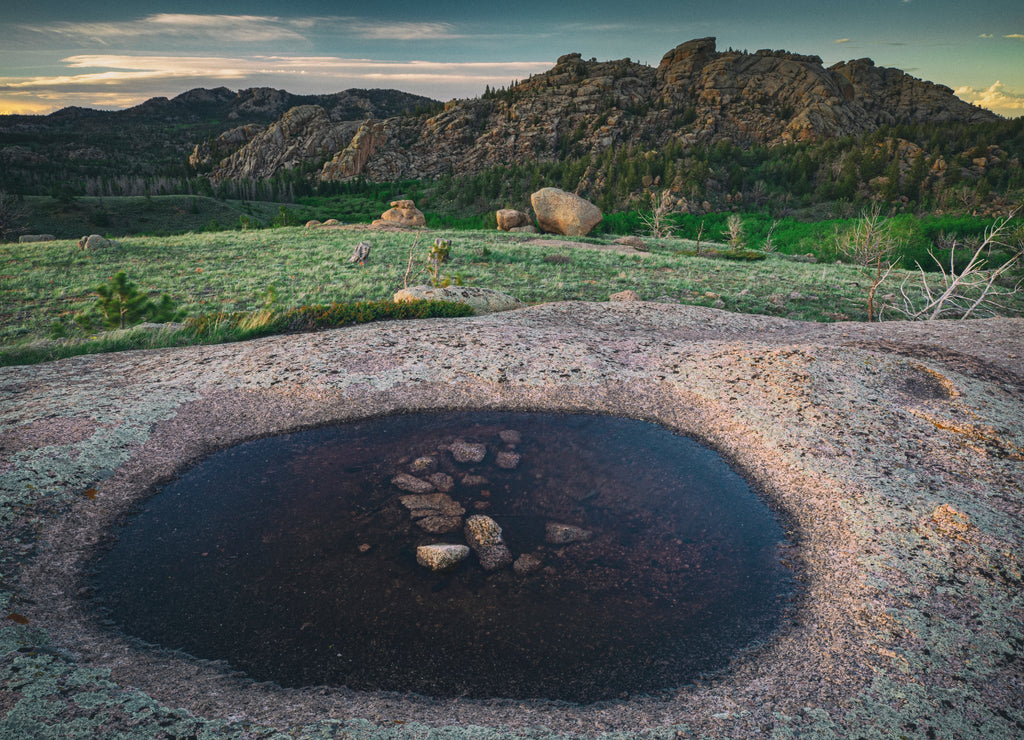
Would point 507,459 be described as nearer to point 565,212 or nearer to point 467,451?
point 467,451

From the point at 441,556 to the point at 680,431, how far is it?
499 centimetres

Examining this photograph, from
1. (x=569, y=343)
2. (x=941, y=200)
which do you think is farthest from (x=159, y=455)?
(x=941, y=200)

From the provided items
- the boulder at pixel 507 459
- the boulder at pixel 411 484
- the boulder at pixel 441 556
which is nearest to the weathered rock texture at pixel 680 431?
the boulder at pixel 441 556

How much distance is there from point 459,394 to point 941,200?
8902 cm

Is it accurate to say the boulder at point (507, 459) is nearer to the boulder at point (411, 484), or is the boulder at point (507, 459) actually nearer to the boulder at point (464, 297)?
the boulder at point (411, 484)

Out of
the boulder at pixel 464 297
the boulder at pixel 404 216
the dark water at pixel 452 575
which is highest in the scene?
the boulder at pixel 404 216

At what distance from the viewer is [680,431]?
29.3 feet

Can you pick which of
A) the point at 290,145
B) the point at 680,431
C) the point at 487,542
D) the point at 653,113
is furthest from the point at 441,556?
the point at 290,145

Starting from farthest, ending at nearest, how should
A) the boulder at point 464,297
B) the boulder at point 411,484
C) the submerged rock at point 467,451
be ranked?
the boulder at point 464,297 → the submerged rock at point 467,451 → the boulder at point 411,484

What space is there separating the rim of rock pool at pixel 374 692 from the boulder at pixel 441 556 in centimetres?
154

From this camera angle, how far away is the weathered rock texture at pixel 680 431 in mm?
3949

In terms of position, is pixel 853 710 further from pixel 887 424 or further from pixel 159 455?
pixel 159 455

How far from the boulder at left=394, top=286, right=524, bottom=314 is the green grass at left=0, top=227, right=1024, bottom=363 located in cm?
287

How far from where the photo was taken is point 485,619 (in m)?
5.05
